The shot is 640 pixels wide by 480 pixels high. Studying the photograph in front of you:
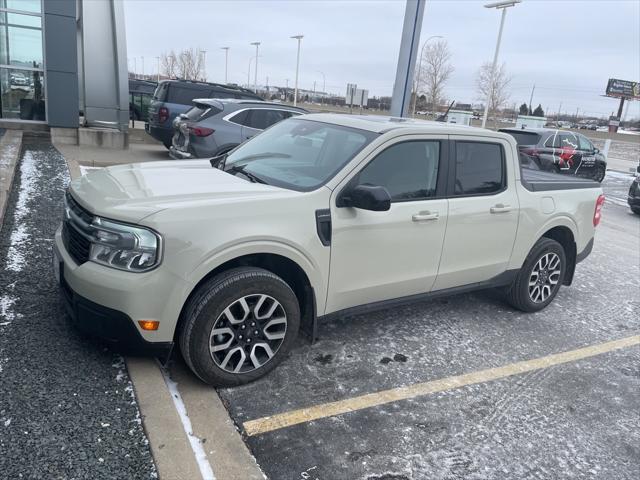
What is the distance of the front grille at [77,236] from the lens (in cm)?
303

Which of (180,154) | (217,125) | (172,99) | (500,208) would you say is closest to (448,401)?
(500,208)

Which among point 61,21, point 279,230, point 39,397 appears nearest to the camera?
point 39,397

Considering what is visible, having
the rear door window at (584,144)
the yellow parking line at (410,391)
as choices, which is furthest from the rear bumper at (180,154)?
the rear door window at (584,144)

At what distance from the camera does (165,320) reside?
9.57ft

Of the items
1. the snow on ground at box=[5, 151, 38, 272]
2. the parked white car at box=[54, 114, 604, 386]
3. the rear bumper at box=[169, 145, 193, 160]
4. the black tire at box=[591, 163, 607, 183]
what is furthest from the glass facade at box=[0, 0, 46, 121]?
the black tire at box=[591, 163, 607, 183]

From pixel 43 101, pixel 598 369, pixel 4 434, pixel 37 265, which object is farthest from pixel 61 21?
pixel 598 369

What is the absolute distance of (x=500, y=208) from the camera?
436cm

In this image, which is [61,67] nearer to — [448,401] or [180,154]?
[180,154]

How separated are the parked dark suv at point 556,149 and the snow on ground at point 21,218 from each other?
11.1 meters

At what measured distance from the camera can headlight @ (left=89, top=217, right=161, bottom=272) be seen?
2826 millimetres

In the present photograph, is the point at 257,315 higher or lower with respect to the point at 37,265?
higher

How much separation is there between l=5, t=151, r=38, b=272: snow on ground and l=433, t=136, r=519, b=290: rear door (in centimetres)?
361

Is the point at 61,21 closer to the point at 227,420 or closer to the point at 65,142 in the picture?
the point at 65,142

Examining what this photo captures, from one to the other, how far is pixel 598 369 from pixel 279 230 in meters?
2.85
